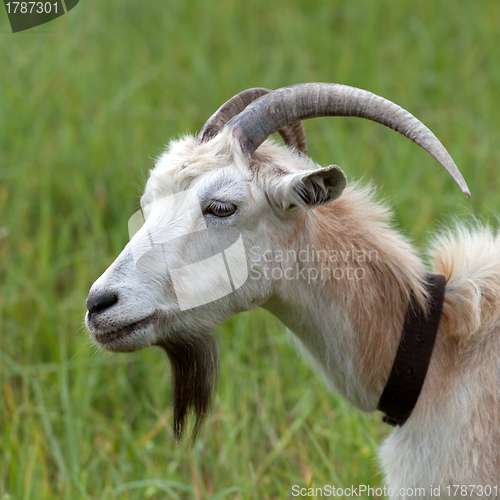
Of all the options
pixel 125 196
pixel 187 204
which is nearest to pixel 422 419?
pixel 187 204

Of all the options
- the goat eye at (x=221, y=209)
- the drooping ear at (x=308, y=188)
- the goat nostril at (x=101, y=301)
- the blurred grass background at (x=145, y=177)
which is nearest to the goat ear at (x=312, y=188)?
the drooping ear at (x=308, y=188)

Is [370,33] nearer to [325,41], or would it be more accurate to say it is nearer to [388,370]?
[325,41]

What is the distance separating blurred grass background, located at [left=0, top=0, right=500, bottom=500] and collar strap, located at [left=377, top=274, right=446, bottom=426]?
0.68 m

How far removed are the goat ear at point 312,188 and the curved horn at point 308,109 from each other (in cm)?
26

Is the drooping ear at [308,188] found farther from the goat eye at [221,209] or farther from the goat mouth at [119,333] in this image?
the goat mouth at [119,333]

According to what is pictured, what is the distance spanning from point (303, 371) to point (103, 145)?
324 centimetres

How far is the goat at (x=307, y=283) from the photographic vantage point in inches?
100

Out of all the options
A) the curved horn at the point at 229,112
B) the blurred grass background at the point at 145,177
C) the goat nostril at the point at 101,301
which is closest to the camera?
the goat nostril at the point at 101,301

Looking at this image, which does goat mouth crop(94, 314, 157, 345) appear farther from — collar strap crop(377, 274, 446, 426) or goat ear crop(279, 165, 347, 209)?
collar strap crop(377, 274, 446, 426)

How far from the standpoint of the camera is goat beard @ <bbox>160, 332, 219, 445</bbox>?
2785mm

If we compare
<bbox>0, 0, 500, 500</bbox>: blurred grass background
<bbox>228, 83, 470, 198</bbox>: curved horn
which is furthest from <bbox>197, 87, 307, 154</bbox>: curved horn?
<bbox>0, 0, 500, 500</bbox>: blurred grass background

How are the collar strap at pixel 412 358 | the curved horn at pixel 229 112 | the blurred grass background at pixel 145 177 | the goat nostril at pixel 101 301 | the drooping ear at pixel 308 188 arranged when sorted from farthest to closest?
1. the blurred grass background at pixel 145 177
2. the curved horn at pixel 229 112
3. the collar strap at pixel 412 358
4. the drooping ear at pixel 308 188
5. the goat nostril at pixel 101 301

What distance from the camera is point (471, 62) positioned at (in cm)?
751

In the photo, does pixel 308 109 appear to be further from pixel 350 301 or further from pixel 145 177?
pixel 145 177
